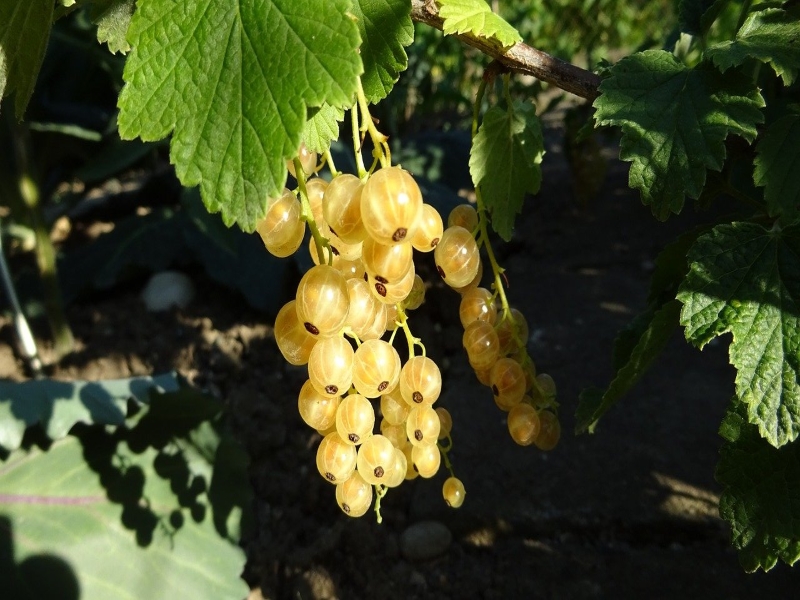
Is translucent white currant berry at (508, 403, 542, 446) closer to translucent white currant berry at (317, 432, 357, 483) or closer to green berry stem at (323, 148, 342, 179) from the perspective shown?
translucent white currant berry at (317, 432, 357, 483)

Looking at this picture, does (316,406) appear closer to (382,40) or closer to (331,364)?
(331,364)

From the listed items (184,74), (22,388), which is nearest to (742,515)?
(184,74)

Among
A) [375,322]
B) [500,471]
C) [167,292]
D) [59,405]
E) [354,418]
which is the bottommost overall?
[167,292]

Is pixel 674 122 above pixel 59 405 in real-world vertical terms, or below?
above

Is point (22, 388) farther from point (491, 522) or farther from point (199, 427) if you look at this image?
point (491, 522)

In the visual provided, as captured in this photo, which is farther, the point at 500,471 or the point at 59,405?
the point at 500,471

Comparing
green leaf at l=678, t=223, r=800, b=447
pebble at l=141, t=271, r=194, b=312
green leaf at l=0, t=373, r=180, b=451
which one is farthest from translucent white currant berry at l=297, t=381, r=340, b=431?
pebble at l=141, t=271, r=194, b=312

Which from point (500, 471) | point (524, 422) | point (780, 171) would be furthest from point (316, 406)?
point (500, 471)
